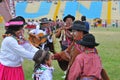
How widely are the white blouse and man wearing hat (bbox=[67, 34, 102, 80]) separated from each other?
0.68 meters

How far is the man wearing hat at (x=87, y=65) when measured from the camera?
6.02 metres

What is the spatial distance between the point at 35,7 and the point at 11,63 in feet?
181

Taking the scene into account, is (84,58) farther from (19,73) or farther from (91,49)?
(19,73)

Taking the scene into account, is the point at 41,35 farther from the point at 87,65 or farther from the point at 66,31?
the point at 87,65

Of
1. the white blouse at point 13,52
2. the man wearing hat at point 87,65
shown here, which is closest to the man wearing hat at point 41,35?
the white blouse at point 13,52

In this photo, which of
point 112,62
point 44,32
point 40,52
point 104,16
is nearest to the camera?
point 40,52

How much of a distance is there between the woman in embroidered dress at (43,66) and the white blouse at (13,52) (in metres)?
0.25

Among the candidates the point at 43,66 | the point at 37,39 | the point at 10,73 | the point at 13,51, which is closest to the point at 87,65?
the point at 43,66

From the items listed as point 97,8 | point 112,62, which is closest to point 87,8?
point 97,8

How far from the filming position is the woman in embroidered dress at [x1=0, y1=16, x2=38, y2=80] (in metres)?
6.30

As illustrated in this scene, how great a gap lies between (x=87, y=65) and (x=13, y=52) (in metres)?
1.18

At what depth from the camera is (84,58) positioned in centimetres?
609

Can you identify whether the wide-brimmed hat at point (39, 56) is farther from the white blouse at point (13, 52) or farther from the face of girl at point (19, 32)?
the face of girl at point (19, 32)

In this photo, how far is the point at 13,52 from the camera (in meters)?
6.39
